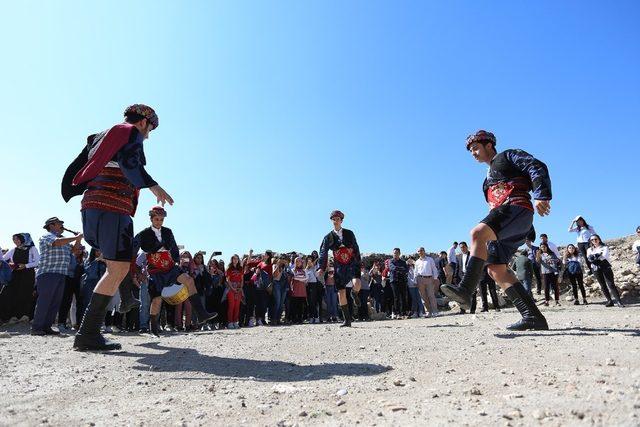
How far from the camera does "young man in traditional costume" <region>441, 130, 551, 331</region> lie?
465 cm

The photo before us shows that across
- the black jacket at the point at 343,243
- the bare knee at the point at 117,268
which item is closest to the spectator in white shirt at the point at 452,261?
the black jacket at the point at 343,243

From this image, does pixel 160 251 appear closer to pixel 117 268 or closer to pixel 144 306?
pixel 117 268

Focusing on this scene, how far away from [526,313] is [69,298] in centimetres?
903

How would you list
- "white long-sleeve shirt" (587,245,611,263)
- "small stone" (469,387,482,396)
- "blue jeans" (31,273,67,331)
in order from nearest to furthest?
"small stone" (469,387,482,396) < "blue jeans" (31,273,67,331) < "white long-sleeve shirt" (587,245,611,263)

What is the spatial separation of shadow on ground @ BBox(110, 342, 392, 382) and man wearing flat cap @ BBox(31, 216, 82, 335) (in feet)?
13.2

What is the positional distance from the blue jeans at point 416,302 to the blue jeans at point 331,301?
8.04ft

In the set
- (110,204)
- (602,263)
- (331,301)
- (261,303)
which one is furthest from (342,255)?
(602,263)

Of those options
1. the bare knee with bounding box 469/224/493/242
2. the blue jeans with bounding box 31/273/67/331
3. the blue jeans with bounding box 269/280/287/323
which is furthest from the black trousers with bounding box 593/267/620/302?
the blue jeans with bounding box 31/273/67/331

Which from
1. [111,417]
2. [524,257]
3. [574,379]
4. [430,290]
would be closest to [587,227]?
[524,257]

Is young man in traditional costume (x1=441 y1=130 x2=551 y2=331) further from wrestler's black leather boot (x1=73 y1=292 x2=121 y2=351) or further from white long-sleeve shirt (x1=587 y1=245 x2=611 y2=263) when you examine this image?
white long-sleeve shirt (x1=587 y1=245 x2=611 y2=263)

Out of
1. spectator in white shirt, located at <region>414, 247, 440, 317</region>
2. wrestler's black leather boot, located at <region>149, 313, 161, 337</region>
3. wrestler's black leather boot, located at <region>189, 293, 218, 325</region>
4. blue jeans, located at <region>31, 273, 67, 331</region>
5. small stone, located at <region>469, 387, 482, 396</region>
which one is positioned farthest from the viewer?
spectator in white shirt, located at <region>414, 247, 440, 317</region>

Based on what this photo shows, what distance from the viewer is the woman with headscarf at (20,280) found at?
1027cm

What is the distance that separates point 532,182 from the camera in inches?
186

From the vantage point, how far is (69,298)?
31.4 ft
